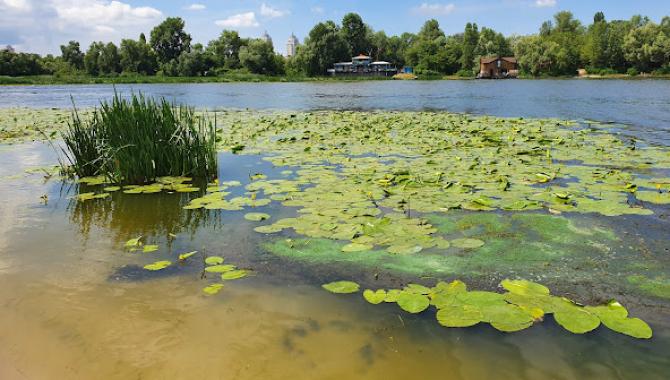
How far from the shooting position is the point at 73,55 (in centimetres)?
8744

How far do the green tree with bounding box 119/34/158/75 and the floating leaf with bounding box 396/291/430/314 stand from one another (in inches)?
3429

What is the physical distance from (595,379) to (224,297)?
2092 millimetres

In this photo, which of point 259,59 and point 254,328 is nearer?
point 254,328

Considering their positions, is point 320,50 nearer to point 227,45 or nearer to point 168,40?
point 227,45

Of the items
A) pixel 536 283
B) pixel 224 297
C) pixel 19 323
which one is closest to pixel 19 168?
pixel 19 323

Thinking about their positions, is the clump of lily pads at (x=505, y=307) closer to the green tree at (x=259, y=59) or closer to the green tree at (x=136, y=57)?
the green tree at (x=259, y=59)

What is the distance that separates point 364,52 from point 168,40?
40322mm

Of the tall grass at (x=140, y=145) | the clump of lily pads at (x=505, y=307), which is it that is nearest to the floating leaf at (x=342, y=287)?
the clump of lily pads at (x=505, y=307)

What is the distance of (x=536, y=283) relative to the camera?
295 centimetres

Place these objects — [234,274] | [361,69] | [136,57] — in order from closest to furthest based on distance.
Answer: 1. [234,274]
2. [136,57]
3. [361,69]

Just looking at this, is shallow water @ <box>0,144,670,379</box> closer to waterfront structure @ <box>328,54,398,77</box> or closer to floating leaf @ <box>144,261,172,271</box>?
floating leaf @ <box>144,261,172,271</box>

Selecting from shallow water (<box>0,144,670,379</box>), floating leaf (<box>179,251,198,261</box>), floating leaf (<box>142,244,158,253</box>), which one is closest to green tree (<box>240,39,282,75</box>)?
floating leaf (<box>142,244,158,253</box>)

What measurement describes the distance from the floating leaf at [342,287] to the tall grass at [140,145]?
12.2 feet

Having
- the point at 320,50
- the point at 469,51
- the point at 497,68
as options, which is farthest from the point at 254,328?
the point at 469,51
